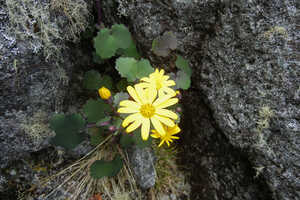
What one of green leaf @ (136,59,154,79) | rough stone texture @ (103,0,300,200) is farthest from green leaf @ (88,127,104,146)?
rough stone texture @ (103,0,300,200)

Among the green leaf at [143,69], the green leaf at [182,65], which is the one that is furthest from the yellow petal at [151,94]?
the green leaf at [182,65]

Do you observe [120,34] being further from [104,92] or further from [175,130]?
[175,130]

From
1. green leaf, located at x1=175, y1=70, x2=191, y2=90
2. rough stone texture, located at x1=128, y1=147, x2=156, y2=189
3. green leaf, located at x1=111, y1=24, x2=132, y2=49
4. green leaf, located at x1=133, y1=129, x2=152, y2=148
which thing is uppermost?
green leaf, located at x1=111, y1=24, x2=132, y2=49

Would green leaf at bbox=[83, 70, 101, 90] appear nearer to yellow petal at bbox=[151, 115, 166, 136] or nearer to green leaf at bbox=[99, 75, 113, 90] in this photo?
green leaf at bbox=[99, 75, 113, 90]

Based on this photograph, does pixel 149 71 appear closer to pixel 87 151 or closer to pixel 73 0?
pixel 73 0

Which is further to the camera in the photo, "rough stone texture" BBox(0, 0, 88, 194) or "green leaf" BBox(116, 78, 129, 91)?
"green leaf" BBox(116, 78, 129, 91)
